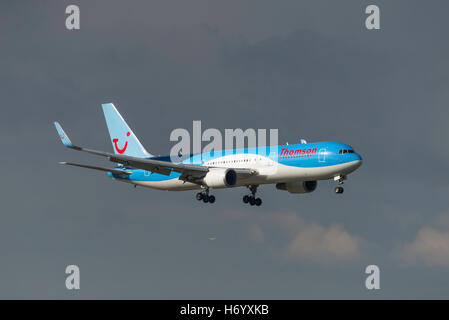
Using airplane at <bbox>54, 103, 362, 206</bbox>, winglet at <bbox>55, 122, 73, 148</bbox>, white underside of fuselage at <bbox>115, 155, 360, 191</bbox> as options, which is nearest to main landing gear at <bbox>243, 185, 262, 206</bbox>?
airplane at <bbox>54, 103, 362, 206</bbox>

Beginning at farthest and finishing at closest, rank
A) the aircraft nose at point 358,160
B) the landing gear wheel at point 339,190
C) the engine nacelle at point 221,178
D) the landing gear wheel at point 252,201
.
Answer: the landing gear wheel at point 252,201
the engine nacelle at point 221,178
the aircraft nose at point 358,160
the landing gear wheel at point 339,190

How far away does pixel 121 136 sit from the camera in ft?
374

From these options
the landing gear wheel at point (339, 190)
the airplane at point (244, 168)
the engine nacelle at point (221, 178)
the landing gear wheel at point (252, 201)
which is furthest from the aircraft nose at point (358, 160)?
the landing gear wheel at point (252, 201)

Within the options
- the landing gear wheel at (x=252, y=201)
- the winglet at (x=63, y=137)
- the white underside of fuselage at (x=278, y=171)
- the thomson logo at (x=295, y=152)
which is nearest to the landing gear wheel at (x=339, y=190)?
the white underside of fuselage at (x=278, y=171)

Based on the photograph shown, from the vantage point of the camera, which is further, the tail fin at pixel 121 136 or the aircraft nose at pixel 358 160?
the tail fin at pixel 121 136

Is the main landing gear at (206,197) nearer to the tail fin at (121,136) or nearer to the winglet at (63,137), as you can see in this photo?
the tail fin at (121,136)

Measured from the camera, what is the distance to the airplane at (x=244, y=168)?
285 feet

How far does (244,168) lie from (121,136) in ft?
91.5

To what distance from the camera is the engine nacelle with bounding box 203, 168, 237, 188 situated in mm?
91375

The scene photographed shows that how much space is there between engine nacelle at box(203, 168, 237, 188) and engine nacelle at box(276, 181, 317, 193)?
10539 millimetres

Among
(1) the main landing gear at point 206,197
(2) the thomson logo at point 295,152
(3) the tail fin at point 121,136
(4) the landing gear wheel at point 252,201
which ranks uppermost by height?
(3) the tail fin at point 121,136

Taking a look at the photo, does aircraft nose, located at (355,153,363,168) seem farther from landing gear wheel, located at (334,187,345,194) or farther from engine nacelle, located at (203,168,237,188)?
engine nacelle, located at (203,168,237,188)

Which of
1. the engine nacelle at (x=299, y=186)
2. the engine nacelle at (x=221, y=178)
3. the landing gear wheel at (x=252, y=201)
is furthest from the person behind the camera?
the landing gear wheel at (x=252, y=201)

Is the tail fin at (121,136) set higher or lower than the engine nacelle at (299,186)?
higher
